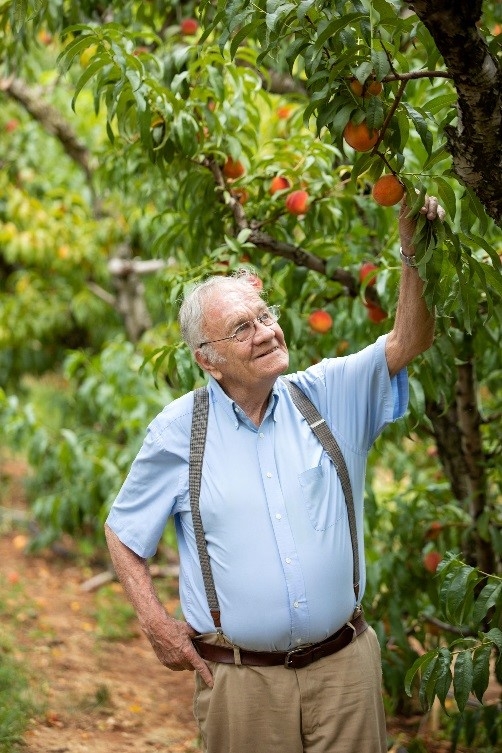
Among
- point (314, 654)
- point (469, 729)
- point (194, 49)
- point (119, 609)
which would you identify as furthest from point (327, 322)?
point (119, 609)

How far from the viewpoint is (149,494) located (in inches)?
90.8

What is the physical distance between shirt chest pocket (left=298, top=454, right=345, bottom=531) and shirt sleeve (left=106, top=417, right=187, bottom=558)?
1.03 feet

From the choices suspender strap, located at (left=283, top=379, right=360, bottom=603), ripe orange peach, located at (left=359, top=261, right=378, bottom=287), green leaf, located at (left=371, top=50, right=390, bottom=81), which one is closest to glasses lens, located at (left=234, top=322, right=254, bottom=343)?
suspender strap, located at (left=283, top=379, right=360, bottom=603)

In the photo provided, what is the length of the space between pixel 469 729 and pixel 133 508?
155 centimetres

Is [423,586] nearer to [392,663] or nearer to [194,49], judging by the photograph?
[392,663]

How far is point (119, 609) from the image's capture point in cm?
577

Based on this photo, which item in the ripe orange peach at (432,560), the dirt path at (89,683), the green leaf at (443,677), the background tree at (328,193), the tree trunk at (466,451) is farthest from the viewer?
the dirt path at (89,683)

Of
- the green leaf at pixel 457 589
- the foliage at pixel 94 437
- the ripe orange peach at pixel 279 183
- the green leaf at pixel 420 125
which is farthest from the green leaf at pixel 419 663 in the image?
the foliage at pixel 94 437

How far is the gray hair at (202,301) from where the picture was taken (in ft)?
7.62

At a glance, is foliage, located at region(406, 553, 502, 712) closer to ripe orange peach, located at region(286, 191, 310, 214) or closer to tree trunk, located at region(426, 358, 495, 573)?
tree trunk, located at region(426, 358, 495, 573)

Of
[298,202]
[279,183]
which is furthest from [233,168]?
[298,202]

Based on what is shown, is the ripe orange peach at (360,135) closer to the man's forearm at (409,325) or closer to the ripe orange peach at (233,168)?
the man's forearm at (409,325)

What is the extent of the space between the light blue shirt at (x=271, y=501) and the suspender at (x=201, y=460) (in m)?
0.02

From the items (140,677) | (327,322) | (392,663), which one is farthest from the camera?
(140,677)
